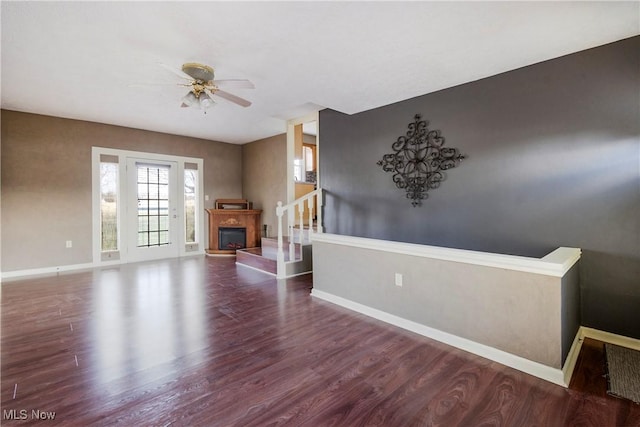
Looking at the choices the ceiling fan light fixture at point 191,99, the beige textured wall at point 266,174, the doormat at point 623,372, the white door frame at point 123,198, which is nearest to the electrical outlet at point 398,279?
the doormat at point 623,372

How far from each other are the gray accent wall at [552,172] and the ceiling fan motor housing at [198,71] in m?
2.43

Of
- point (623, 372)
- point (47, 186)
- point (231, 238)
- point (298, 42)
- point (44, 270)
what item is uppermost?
point (298, 42)

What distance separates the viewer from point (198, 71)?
2.95 metres

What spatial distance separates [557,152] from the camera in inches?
111

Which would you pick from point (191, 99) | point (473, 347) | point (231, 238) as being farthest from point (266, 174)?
point (473, 347)

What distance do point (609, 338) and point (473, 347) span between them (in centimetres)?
136

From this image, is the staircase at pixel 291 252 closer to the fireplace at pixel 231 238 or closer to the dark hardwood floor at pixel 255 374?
the fireplace at pixel 231 238

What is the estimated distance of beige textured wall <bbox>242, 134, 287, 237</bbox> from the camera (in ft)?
21.1

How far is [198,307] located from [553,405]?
3.25 m

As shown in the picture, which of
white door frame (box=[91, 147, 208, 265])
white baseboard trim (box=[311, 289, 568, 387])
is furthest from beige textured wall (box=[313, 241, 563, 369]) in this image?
white door frame (box=[91, 147, 208, 265])

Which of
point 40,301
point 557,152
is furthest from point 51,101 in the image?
point 557,152

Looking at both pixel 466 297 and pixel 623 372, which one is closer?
pixel 623 372

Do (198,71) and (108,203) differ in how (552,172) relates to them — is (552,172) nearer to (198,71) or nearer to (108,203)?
(198,71)

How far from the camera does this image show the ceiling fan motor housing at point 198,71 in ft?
9.51
